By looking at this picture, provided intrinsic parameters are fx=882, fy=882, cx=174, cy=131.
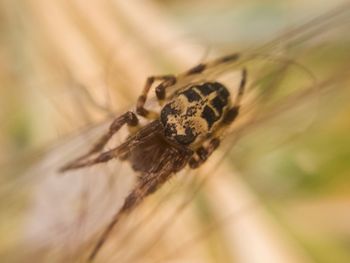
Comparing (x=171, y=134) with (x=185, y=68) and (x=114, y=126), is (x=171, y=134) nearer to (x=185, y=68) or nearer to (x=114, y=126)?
(x=114, y=126)

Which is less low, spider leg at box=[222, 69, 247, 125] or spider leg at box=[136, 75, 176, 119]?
spider leg at box=[136, 75, 176, 119]

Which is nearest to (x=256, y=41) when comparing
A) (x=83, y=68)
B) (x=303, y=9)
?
(x=303, y=9)

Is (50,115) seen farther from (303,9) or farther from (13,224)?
(303,9)

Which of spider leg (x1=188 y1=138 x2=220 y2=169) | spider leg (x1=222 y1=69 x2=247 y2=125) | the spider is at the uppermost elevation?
the spider

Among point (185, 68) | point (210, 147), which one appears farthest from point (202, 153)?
point (185, 68)

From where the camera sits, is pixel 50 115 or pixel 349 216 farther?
pixel 50 115

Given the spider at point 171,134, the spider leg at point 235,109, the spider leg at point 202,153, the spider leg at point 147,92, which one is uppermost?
the spider leg at point 147,92

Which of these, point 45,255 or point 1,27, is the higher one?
point 1,27
